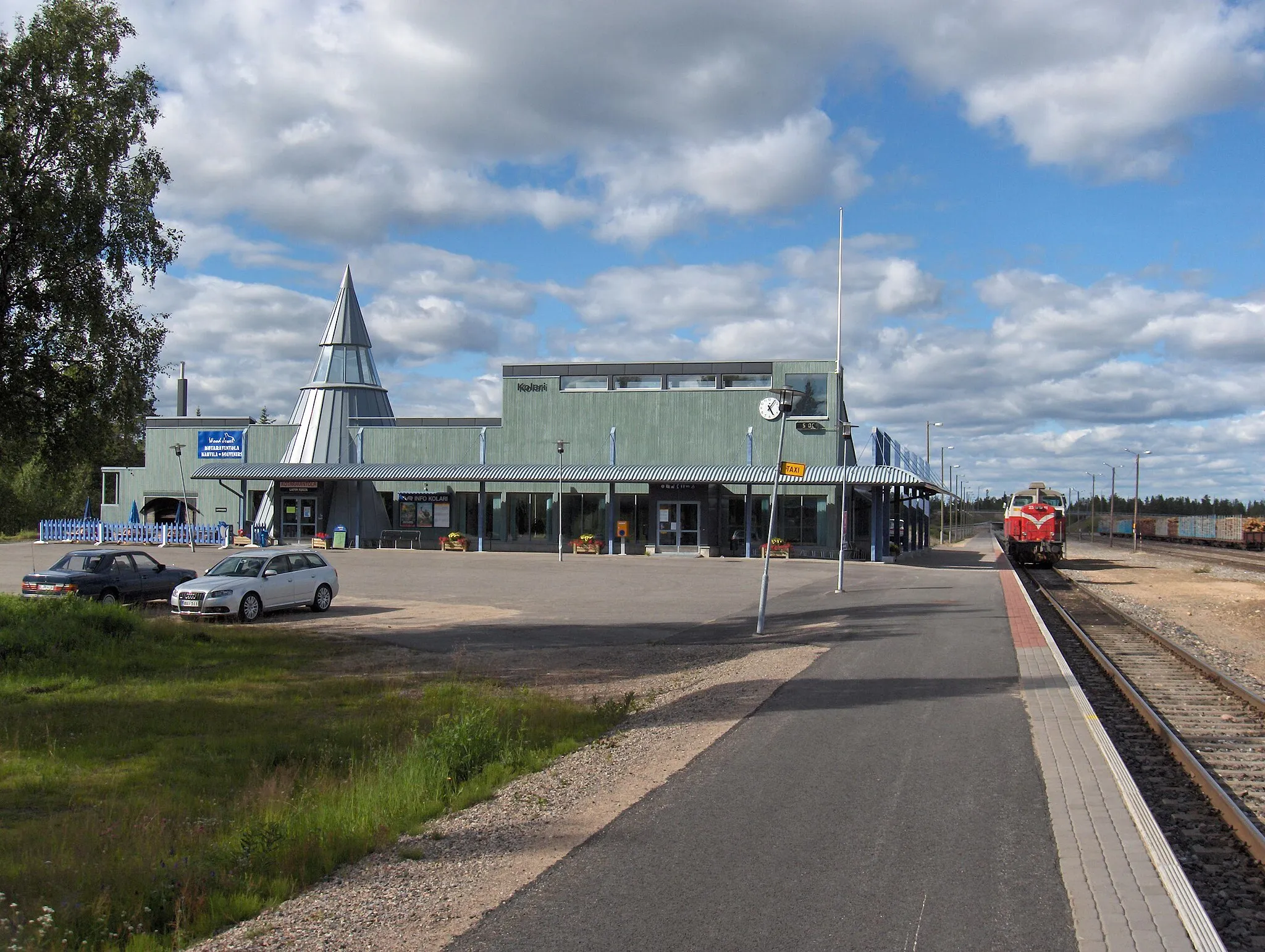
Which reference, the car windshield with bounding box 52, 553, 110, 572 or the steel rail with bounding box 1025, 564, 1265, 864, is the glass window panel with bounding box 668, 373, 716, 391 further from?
the car windshield with bounding box 52, 553, 110, 572

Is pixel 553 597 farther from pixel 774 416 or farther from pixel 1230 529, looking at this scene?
pixel 1230 529

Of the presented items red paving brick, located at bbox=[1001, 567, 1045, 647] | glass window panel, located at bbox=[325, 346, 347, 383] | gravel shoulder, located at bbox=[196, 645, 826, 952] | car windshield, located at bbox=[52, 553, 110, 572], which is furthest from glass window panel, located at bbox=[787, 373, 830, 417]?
gravel shoulder, located at bbox=[196, 645, 826, 952]

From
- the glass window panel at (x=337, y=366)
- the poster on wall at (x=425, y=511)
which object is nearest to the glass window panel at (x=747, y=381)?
the poster on wall at (x=425, y=511)

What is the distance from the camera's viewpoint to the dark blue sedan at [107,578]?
21031mm

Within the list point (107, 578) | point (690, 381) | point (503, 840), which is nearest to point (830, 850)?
point (503, 840)

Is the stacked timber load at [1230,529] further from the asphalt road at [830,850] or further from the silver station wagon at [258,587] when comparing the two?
the asphalt road at [830,850]

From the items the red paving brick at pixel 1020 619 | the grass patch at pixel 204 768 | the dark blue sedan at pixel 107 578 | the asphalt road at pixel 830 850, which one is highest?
the dark blue sedan at pixel 107 578

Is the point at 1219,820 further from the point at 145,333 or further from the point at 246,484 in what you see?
the point at 246,484

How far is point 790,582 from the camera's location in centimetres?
3047

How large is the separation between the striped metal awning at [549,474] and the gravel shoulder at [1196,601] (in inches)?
336

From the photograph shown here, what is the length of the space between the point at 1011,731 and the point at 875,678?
10.3 feet

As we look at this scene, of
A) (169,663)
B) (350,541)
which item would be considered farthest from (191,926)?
(350,541)

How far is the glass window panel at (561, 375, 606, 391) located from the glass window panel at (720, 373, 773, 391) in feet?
18.6

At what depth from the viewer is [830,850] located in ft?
19.9
